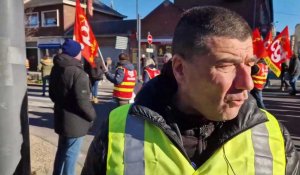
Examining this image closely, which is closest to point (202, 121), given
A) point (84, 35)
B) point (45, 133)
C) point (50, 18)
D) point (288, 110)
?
point (84, 35)

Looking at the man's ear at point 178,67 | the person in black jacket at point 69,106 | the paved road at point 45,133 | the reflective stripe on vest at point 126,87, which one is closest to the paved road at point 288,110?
the reflective stripe on vest at point 126,87

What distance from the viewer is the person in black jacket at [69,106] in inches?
148

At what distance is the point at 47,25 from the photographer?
33031 mm

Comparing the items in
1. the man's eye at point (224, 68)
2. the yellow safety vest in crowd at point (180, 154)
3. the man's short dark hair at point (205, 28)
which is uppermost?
the man's short dark hair at point (205, 28)

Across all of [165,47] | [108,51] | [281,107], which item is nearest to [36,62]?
[108,51]

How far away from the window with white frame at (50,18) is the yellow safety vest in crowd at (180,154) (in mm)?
32622

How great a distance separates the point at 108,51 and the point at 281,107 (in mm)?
21663

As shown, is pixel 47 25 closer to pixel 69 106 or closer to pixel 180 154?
pixel 69 106

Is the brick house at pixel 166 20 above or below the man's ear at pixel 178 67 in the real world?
above

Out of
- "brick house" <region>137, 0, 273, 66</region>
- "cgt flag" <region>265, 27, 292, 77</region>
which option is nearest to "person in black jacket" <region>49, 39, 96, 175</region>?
"cgt flag" <region>265, 27, 292, 77</region>

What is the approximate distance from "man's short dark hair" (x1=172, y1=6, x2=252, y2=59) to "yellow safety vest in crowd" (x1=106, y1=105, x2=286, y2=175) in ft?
1.27

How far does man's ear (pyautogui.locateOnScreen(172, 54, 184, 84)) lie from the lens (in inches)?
61.3

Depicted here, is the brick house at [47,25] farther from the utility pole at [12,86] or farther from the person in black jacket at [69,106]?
the utility pole at [12,86]

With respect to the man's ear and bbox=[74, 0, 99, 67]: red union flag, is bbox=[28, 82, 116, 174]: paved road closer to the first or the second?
bbox=[74, 0, 99, 67]: red union flag
